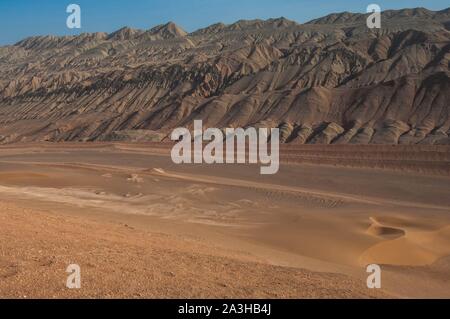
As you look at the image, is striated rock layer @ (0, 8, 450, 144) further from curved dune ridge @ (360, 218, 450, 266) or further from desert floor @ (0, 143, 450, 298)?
curved dune ridge @ (360, 218, 450, 266)

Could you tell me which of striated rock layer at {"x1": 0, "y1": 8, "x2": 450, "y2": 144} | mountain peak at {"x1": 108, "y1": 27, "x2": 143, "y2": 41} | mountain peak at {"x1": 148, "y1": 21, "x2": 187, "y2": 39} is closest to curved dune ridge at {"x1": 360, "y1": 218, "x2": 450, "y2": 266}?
striated rock layer at {"x1": 0, "y1": 8, "x2": 450, "y2": 144}

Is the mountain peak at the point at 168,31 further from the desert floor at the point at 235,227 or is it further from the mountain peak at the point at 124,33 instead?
the desert floor at the point at 235,227

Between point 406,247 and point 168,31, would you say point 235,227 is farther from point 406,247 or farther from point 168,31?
point 168,31

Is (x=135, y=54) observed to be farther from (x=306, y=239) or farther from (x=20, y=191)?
(x=306, y=239)

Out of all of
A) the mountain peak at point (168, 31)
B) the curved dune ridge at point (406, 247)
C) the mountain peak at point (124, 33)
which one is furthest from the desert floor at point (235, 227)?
the mountain peak at point (124, 33)

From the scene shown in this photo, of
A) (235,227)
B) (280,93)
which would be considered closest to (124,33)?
(280,93)

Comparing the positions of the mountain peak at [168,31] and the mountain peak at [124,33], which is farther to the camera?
the mountain peak at [124,33]
